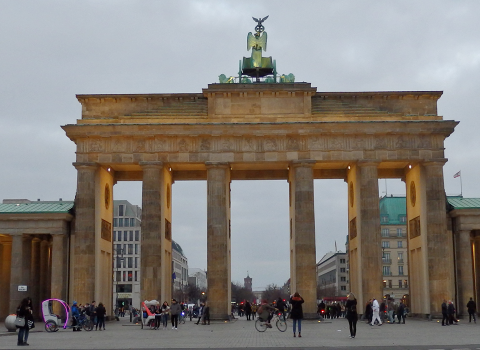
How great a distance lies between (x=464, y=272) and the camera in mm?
54219

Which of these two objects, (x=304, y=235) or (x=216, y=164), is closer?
(x=304, y=235)

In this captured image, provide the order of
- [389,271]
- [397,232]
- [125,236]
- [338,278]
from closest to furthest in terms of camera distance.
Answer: [397,232], [389,271], [125,236], [338,278]

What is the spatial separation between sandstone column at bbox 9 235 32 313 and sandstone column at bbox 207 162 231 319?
13.8 metres

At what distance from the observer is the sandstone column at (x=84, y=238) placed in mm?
53750

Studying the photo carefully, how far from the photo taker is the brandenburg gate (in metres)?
54.0

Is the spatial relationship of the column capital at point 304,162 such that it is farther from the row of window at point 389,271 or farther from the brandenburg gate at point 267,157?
the row of window at point 389,271

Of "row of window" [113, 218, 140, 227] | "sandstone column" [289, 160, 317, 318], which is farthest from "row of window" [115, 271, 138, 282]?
"sandstone column" [289, 160, 317, 318]

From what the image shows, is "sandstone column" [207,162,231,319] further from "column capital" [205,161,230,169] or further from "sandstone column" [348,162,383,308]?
"sandstone column" [348,162,383,308]

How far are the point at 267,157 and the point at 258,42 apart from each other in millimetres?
11176

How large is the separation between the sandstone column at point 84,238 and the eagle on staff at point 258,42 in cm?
1582

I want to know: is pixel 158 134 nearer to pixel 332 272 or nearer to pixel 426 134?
pixel 426 134

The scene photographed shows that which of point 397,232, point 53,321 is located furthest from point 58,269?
point 397,232

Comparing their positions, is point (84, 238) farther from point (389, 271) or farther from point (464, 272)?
point (389, 271)

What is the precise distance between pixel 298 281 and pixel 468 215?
13.6m
